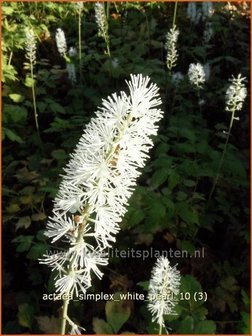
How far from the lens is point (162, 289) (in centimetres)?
192

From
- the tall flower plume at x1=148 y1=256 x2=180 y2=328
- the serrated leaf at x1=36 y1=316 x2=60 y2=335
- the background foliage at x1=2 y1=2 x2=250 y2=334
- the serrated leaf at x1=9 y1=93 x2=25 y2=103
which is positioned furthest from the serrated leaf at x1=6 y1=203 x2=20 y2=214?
the serrated leaf at x1=9 y1=93 x2=25 y2=103

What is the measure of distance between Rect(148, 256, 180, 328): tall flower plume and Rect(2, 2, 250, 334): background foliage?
4.9 inches

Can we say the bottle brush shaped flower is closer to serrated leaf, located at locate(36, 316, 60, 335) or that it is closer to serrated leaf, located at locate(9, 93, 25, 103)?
serrated leaf, located at locate(36, 316, 60, 335)

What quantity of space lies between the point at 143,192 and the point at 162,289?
793 mm

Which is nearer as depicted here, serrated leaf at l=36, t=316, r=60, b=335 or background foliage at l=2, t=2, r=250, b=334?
serrated leaf at l=36, t=316, r=60, b=335

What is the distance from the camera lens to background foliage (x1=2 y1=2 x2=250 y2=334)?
2486mm

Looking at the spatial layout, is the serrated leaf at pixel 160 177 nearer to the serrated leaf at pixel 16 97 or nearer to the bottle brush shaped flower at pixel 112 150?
the bottle brush shaped flower at pixel 112 150

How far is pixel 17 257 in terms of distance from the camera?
300 cm

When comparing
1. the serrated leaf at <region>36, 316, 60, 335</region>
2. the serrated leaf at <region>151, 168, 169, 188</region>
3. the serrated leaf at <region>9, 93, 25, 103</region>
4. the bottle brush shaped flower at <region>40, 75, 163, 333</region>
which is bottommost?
the serrated leaf at <region>36, 316, 60, 335</region>

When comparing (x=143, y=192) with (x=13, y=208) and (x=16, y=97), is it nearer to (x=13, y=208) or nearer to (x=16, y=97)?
(x=13, y=208)

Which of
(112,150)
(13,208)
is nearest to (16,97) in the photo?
(13,208)

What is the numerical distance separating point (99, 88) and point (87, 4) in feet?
8.04

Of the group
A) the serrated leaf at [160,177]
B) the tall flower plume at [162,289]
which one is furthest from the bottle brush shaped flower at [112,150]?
the serrated leaf at [160,177]

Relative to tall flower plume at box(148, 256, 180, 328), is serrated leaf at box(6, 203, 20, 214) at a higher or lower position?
higher
